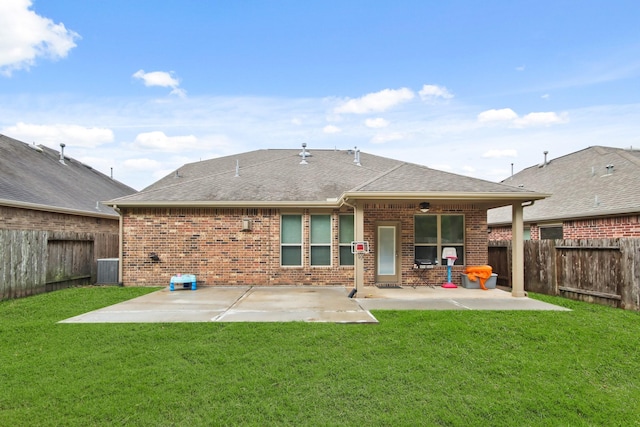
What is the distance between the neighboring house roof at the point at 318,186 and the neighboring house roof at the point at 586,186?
133 inches

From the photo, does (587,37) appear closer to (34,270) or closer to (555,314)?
(555,314)

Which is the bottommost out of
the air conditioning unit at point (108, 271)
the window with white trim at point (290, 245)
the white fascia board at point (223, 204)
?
the air conditioning unit at point (108, 271)

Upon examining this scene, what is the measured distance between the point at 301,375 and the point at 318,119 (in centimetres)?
1697

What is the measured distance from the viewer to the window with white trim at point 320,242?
10695 millimetres

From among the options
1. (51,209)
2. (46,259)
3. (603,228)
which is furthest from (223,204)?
(603,228)

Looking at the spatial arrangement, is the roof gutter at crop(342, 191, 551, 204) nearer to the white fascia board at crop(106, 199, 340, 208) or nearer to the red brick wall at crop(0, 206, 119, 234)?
the white fascia board at crop(106, 199, 340, 208)

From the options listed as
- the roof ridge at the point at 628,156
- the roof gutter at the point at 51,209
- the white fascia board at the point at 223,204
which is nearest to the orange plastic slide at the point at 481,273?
the white fascia board at the point at 223,204

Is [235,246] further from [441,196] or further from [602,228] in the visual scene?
[602,228]

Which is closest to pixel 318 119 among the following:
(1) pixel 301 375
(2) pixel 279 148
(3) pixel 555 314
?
(2) pixel 279 148

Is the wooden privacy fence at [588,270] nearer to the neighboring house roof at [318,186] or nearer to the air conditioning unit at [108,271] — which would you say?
the neighboring house roof at [318,186]

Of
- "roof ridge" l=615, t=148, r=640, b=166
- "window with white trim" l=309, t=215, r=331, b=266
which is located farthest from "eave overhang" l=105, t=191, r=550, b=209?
"roof ridge" l=615, t=148, r=640, b=166

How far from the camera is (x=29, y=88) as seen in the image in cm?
1655

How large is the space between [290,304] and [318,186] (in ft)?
16.5

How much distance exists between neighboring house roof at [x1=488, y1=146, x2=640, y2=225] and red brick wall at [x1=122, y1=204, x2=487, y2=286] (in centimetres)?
341
